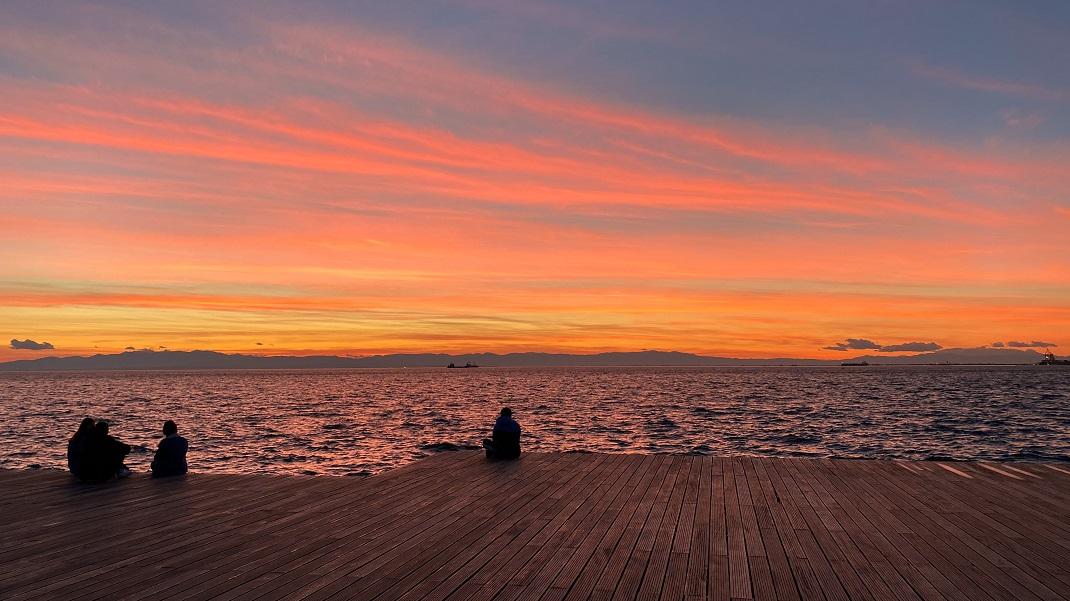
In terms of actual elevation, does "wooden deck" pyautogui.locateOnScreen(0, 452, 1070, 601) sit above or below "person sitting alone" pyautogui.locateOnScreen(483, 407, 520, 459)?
below

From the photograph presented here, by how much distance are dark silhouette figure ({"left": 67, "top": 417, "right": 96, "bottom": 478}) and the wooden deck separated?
1.06 feet

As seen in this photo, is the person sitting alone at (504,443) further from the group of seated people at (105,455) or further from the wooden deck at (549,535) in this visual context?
the group of seated people at (105,455)

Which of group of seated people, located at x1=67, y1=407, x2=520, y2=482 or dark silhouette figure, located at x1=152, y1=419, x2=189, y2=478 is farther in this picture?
dark silhouette figure, located at x1=152, y1=419, x2=189, y2=478

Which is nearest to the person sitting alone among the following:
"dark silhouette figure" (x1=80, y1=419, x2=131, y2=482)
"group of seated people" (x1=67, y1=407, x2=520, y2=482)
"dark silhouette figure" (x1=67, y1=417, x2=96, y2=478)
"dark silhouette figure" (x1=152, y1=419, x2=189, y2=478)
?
"dark silhouette figure" (x1=152, y1=419, x2=189, y2=478)

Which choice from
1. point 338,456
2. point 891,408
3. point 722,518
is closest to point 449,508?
point 722,518

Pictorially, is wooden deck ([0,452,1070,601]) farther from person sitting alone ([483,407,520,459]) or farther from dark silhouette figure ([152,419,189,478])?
person sitting alone ([483,407,520,459])

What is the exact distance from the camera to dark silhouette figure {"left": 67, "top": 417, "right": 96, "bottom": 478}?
1188 cm

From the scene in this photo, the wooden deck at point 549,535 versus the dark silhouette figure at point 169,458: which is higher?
the dark silhouette figure at point 169,458

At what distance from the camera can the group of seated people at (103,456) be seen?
1188 centimetres

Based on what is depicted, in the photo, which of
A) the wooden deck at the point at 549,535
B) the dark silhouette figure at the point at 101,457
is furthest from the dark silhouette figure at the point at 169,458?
the dark silhouette figure at the point at 101,457

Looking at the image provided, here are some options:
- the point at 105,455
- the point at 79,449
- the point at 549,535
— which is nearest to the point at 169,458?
the point at 105,455

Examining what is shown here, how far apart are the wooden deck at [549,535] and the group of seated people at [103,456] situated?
0.30 meters

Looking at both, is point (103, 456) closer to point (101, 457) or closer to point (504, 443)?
point (101, 457)

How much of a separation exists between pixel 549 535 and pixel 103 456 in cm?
838
